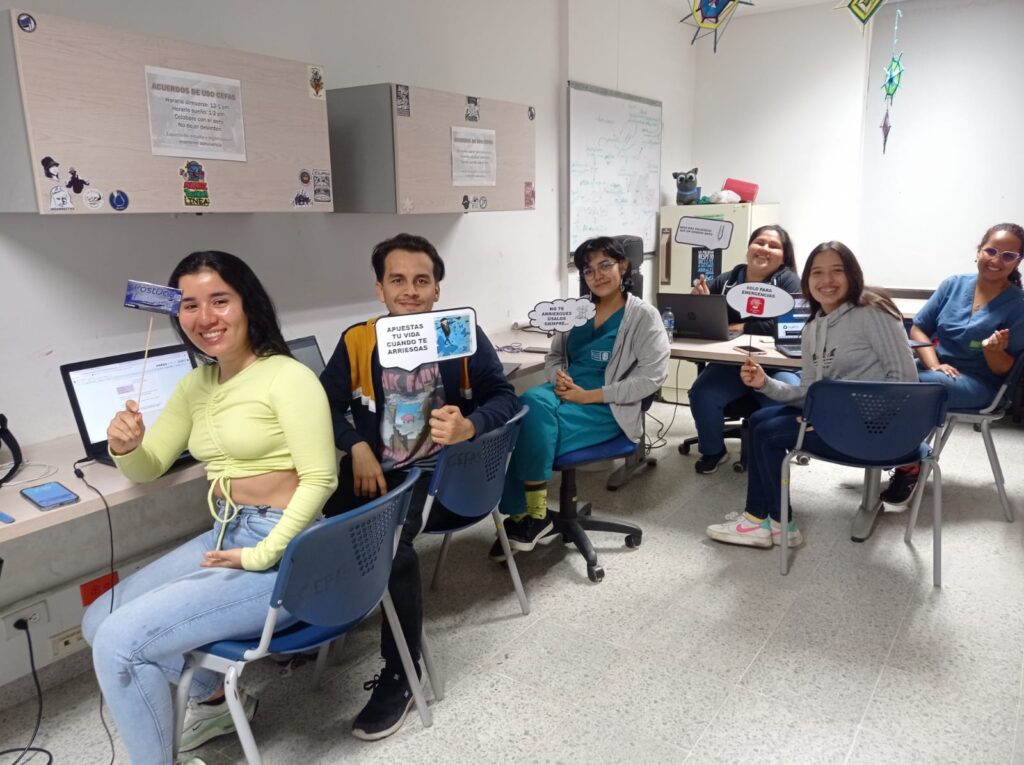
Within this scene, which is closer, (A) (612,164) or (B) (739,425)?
(B) (739,425)

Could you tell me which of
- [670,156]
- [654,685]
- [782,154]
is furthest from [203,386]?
[782,154]

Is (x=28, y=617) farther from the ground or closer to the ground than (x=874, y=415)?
closer to the ground

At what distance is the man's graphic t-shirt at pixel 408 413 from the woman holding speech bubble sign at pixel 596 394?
22.1 inches

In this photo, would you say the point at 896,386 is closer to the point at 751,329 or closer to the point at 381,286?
the point at 751,329

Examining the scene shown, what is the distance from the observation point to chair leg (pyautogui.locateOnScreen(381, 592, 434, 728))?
72.6 inches

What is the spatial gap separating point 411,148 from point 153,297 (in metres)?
1.30

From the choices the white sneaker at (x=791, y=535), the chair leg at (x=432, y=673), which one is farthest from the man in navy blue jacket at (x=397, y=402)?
the white sneaker at (x=791, y=535)

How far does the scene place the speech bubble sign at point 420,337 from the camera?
1900 mm

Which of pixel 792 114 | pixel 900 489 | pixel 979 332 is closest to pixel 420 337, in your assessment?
pixel 900 489

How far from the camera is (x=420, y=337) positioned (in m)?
1.93

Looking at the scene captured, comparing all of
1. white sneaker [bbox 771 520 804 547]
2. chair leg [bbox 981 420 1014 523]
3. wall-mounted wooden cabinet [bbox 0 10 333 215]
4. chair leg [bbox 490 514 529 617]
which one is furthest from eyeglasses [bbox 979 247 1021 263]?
wall-mounted wooden cabinet [bbox 0 10 333 215]

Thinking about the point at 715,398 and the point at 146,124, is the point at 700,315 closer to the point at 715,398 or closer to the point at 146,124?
the point at 715,398

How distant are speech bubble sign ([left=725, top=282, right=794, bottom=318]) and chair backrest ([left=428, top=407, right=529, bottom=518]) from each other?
107 centimetres

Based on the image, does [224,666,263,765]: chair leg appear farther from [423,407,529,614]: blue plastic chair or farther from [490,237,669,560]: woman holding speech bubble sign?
[490,237,669,560]: woman holding speech bubble sign
